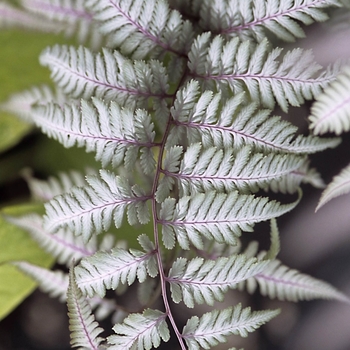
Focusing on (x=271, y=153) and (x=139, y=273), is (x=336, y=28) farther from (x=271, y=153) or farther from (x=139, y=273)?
(x=139, y=273)

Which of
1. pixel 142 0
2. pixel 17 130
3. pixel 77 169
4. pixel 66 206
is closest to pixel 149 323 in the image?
pixel 66 206

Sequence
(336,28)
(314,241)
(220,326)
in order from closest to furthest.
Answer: (220,326), (336,28), (314,241)

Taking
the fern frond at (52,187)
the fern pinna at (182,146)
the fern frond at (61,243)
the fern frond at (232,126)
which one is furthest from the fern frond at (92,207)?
the fern frond at (52,187)

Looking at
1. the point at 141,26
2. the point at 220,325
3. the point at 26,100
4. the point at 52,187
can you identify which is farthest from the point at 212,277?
the point at 26,100

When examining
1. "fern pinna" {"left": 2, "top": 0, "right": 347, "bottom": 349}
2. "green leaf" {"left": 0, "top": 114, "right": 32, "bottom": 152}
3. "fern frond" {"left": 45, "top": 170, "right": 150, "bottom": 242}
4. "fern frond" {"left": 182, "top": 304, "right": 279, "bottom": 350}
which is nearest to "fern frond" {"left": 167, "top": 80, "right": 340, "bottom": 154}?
"fern pinna" {"left": 2, "top": 0, "right": 347, "bottom": 349}

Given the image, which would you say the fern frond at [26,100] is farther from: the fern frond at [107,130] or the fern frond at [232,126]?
the fern frond at [232,126]

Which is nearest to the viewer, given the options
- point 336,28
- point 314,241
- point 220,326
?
point 220,326

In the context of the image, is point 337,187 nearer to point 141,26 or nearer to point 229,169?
point 229,169
